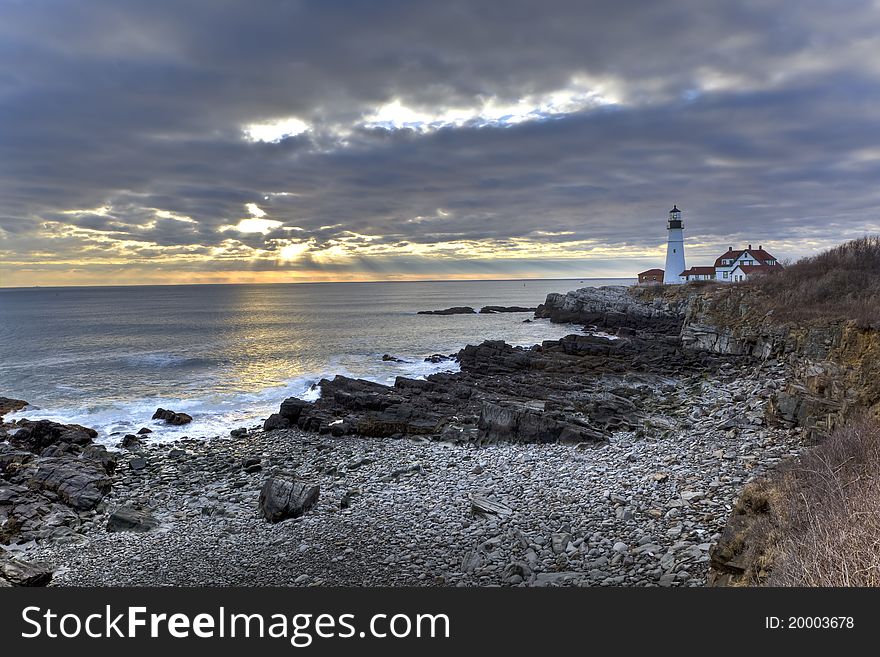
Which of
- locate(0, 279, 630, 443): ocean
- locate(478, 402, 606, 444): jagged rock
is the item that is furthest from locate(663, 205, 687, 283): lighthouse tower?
locate(478, 402, 606, 444): jagged rock

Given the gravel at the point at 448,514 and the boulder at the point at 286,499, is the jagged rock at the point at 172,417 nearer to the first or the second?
the gravel at the point at 448,514

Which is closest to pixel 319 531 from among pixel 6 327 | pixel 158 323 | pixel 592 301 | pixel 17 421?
pixel 17 421

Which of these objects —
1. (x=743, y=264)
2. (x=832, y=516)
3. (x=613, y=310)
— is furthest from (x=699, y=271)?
(x=832, y=516)

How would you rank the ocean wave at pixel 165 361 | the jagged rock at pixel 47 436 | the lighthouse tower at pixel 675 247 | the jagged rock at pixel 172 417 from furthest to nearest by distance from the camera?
1. the lighthouse tower at pixel 675 247
2. the ocean wave at pixel 165 361
3. the jagged rock at pixel 172 417
4. the jagged rock at pixel 47 436

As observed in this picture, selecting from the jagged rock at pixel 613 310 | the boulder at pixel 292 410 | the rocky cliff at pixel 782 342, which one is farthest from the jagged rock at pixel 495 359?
the jagged rock at pixel 613 310

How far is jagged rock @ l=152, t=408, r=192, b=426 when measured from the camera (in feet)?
80.3

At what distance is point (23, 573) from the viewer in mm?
10773

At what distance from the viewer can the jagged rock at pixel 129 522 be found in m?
13.2

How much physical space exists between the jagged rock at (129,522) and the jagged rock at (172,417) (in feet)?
37.6

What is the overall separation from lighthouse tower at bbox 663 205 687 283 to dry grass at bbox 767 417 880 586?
7240 centimetres

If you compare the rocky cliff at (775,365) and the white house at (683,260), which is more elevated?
the white house at (683,260)

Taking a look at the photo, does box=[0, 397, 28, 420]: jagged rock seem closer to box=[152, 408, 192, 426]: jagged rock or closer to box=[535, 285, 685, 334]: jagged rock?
box=[152, 408, 192, 426]: jagged rock

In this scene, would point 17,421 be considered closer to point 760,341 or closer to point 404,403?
point 404,403

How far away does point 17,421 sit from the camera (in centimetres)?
2428
